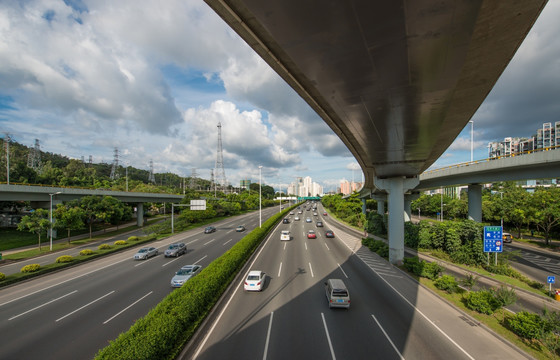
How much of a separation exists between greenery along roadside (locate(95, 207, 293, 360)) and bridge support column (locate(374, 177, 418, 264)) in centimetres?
1727

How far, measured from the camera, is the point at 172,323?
31.7ft

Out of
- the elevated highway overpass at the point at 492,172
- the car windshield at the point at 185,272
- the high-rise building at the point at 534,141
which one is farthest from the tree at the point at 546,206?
the high-rise building at the point at 534,141

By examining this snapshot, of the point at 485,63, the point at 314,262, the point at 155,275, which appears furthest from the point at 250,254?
the point at 485,63

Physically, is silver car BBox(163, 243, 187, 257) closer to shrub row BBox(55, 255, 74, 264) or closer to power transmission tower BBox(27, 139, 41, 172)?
shrub row BBox(55, 255, 74, 264)

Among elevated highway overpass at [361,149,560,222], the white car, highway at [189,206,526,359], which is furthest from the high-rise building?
the white car

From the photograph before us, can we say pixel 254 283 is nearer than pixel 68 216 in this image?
Yes

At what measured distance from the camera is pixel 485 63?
7094 millimetres

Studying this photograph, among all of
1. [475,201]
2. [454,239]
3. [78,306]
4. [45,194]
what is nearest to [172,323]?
[78,306]

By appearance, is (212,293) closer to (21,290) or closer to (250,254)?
(250,254)

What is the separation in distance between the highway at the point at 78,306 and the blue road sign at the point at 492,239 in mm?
26454

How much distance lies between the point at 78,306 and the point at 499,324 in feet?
79.1

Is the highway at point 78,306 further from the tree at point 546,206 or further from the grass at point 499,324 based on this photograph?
the tree at point 546,206

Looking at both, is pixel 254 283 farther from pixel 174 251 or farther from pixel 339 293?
pixel 174 251

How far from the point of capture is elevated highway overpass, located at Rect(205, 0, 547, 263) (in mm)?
4941
